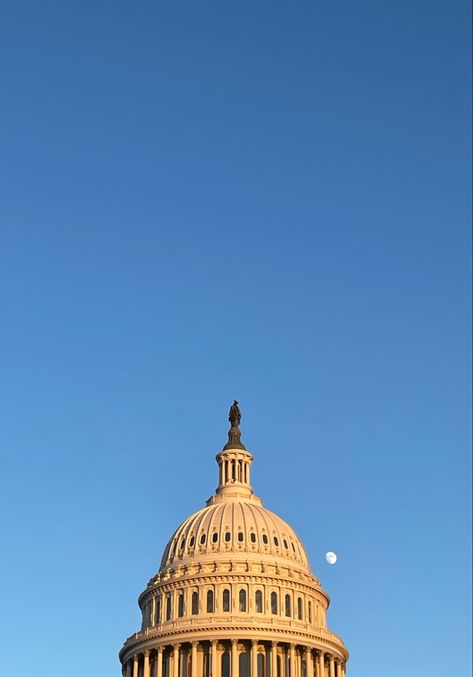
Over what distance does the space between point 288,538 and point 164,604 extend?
59.3 feet

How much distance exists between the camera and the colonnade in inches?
5492

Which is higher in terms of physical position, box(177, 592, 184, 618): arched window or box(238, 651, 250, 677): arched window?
box(177, 592, 184, 618): arched window

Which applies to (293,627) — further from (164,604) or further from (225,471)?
(225,471)

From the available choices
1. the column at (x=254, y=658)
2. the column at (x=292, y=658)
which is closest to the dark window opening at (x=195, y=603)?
the column at (x=254, y=658)

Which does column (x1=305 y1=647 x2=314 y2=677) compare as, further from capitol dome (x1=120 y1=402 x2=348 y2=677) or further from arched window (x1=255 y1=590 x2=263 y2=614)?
arched window (x1=255 y1=590 x2=263 y2=614)

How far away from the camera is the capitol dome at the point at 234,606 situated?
5531 inches

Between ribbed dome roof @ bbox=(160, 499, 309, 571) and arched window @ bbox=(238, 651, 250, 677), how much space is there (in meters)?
12.4

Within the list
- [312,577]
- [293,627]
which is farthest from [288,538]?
[293,627]

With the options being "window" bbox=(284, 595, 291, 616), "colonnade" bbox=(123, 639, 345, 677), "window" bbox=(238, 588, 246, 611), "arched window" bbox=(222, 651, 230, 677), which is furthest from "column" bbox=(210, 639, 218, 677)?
"window" bbox=(284, 595, 291, 616)

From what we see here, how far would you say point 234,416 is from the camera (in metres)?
170

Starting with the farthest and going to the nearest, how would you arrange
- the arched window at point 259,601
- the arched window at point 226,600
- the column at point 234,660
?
the arched window at point 259,601 < the arched window at point 226,600 < the column at point 234,660

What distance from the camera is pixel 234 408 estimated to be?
171125 mm

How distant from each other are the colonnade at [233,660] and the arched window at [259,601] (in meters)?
4.72

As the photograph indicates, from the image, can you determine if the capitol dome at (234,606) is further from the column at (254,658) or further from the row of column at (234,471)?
the row of column at (234,471)
